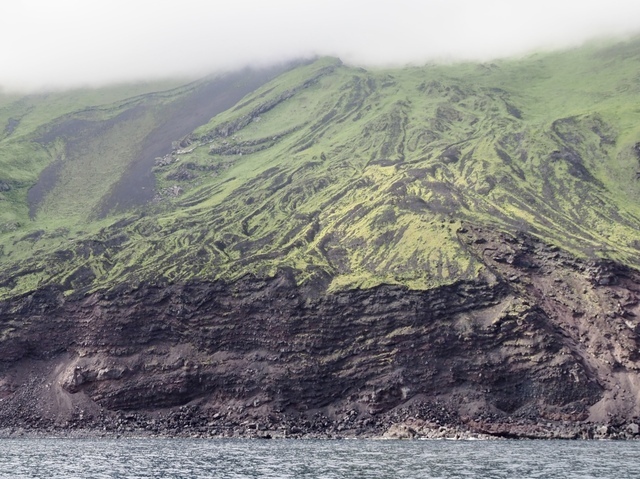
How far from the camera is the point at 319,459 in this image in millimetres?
114688

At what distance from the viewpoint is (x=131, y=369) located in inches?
7662

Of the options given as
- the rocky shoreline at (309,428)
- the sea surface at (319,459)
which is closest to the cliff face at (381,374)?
the rocky shoreline at (309,428)

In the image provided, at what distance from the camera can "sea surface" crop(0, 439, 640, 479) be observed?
95.7 metres

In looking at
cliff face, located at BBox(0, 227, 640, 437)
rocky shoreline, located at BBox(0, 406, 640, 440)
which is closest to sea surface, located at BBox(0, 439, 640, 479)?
rocky shoreline, located at BBox(0, 406, 640, 440)

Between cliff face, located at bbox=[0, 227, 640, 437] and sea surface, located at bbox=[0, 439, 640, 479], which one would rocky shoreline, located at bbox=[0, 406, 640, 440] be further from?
sea surface, located at bbox=[0, 439, 640, 479]

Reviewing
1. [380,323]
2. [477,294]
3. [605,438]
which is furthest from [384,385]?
[605,438]

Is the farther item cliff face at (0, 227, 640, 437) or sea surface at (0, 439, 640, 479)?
cliff face at (0, 227, 640, 437)

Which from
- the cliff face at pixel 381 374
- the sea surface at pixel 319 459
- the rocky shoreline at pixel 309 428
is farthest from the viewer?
the cliff face at pixel 381 374

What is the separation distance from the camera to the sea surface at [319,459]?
314 ft

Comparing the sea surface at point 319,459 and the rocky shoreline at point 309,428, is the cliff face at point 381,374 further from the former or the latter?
the sea surface at point 319,459

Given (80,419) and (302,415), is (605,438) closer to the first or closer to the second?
(302,415)

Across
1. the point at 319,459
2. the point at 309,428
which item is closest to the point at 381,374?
the point at 309,428

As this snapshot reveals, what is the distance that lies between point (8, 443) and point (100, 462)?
Result: 189 feet

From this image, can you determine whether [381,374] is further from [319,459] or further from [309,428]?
[319,459]
